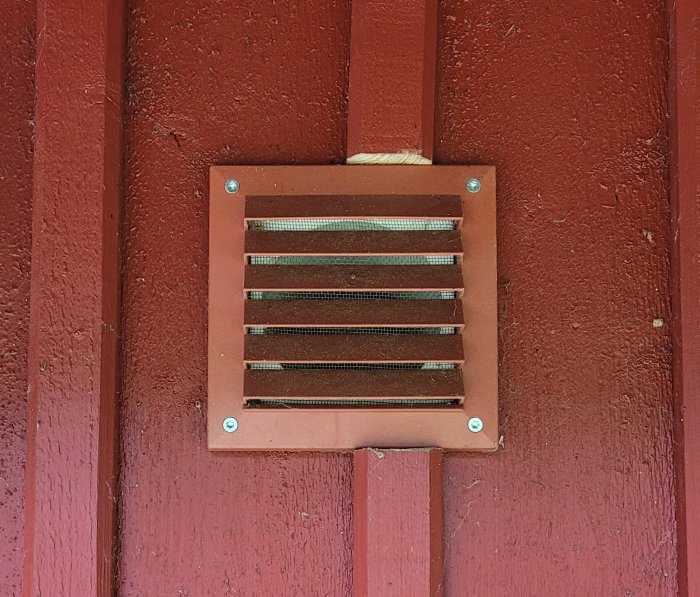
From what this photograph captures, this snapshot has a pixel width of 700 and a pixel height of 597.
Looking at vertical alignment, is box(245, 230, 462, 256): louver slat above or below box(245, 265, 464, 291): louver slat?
above

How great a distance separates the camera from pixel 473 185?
138 cm

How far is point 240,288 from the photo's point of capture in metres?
1.37

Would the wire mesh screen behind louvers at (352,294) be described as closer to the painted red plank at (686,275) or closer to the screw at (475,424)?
the screw at (475,424)

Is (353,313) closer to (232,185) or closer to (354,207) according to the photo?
(354,207)

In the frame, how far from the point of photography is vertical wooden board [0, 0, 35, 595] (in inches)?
54.2

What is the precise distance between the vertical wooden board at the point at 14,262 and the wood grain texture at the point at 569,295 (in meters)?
0.77

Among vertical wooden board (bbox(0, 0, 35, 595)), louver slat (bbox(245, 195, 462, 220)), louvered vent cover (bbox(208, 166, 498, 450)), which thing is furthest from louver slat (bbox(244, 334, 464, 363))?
vertical wooden board (bbox(0, 0, 35, 595))

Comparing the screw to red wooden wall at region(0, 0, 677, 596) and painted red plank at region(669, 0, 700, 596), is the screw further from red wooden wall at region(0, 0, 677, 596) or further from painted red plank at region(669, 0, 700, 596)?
painted red plank at region(669, 0, 700, 596)

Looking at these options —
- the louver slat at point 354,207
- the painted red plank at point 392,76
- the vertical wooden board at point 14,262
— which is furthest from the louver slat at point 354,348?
the vertical wooden board at point 14,262

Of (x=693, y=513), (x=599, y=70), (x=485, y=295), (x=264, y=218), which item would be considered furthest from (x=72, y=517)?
(x=599, y=70)

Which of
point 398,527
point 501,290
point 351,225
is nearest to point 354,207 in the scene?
point 351,225

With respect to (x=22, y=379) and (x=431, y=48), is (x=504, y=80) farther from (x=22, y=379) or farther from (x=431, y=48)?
(x=22, y=379)

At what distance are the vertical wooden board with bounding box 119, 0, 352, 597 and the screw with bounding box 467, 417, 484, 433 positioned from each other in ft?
0.74

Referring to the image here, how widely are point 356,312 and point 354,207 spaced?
0.63ft
